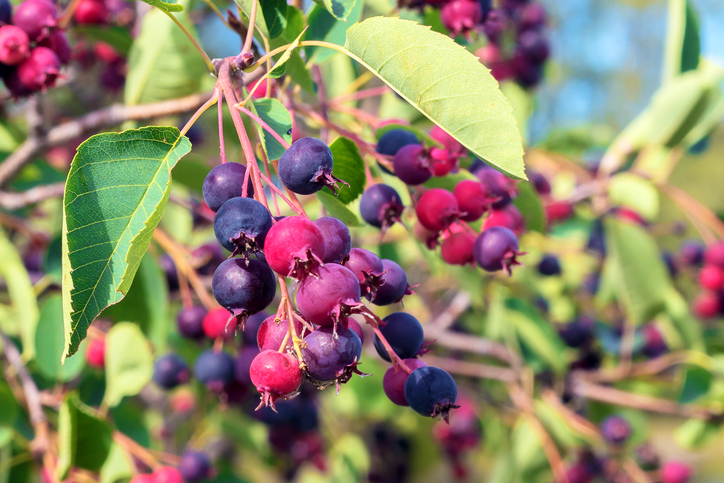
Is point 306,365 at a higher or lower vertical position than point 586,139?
higher

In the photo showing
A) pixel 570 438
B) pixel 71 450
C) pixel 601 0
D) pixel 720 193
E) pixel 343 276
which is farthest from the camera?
pixel 601 0

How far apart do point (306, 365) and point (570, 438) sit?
1754 mm

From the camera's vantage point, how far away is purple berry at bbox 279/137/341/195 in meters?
0.61

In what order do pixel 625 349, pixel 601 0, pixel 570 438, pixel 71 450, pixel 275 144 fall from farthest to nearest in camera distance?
pixel 601 0 < pixel 625 349 < pixel 570 438 < pixel 71 450 < pixel 275 144

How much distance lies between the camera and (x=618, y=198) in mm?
2090

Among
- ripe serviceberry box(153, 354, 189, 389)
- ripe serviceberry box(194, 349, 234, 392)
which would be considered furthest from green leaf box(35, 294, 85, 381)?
ripe serviceberry box(194, 349, 234, 392)

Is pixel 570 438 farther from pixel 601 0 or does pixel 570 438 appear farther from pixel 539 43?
pixel 601 0

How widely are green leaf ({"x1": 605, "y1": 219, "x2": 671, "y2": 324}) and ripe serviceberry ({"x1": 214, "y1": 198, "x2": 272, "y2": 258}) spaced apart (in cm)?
168

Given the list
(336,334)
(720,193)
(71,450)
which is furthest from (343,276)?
(720,193)

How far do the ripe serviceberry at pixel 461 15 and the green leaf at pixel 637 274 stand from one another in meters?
1.15

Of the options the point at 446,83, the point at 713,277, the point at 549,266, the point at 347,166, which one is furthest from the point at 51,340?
the point at 713,277

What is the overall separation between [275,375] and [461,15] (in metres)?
0.87

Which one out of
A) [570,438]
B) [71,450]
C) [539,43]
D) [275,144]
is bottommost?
[570,438]

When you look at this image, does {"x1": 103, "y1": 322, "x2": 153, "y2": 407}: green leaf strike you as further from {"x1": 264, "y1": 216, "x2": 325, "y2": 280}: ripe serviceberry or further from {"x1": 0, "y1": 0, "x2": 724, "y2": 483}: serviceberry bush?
{"x1": 264, "y1": 216, "x2": 325, "y2": 280}: ripe serviceberry
